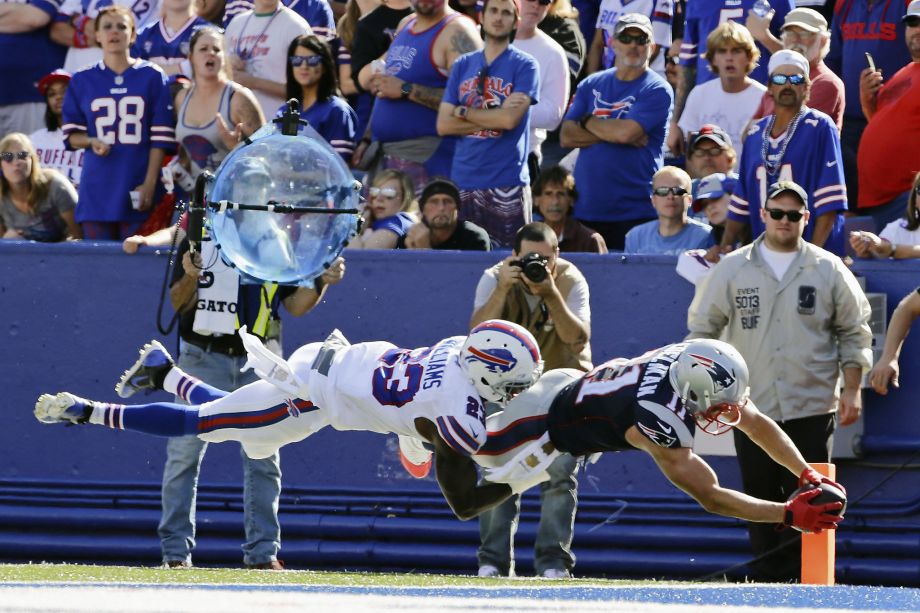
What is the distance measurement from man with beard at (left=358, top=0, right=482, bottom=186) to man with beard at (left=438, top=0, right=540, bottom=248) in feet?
1.18

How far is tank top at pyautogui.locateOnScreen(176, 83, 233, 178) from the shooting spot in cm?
1010

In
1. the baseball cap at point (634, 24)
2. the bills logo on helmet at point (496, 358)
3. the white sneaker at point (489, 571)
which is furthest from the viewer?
the baseball cap at point (634, 24)

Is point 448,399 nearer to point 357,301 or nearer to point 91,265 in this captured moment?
point 357,301

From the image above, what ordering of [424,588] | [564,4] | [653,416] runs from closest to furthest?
[653,416] → [424,588] → [564,4]

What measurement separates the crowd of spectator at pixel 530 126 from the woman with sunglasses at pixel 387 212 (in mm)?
13

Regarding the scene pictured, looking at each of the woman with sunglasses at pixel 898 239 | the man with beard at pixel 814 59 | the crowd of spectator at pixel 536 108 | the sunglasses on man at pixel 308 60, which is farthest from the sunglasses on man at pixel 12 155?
the woman with sunglasses at pixel 898 239

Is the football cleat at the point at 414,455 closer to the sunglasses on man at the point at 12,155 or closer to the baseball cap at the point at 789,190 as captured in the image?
the baseball cap at the point at 789,190

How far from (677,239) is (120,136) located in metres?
3.28

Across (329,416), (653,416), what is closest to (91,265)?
(329,416)

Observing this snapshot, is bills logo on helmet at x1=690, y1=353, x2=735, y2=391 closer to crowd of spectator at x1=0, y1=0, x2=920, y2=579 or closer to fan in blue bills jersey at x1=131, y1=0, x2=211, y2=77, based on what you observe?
crowd of spectator at x1=0, y1=0, x2=920, y2=579

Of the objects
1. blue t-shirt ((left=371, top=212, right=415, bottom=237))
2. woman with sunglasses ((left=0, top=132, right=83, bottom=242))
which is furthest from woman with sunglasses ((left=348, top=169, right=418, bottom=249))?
woman with sunglasses ((left=0, top=132, right=83, bottom=242))

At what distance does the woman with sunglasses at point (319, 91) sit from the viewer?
10336 millimetres

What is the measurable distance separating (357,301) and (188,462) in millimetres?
1435

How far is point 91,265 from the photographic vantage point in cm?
1027
